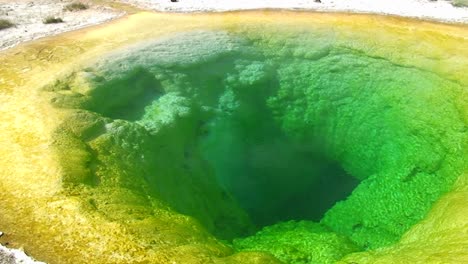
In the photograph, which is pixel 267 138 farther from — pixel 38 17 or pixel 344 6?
pixel 38 17

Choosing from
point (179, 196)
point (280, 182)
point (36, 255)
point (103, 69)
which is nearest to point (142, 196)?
point (179, 196)

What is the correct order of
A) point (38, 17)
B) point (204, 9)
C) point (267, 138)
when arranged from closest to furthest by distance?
point (267, 138) → point (204, 9) → point (38, 17)

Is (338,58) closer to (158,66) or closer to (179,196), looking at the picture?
(158,66)

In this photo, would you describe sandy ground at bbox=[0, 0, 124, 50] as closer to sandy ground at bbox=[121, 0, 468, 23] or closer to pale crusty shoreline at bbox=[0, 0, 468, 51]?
pale crusty shoreline at bbox=[0, 0, 468, 51]

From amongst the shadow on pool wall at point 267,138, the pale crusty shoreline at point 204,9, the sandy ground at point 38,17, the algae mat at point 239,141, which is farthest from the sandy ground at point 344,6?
the shadow on pool wall at point 267,138

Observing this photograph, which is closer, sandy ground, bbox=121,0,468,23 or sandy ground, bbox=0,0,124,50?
sandy ground, bbox=0,0,124,50

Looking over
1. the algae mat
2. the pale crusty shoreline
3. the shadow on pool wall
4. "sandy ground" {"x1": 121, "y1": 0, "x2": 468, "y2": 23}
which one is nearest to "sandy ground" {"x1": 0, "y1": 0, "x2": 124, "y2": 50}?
the pale crusty shoreline

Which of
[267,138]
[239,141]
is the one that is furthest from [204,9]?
[239,141]

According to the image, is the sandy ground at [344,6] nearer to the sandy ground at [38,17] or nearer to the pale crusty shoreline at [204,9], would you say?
the pale crusty shoreline at [204,9]
